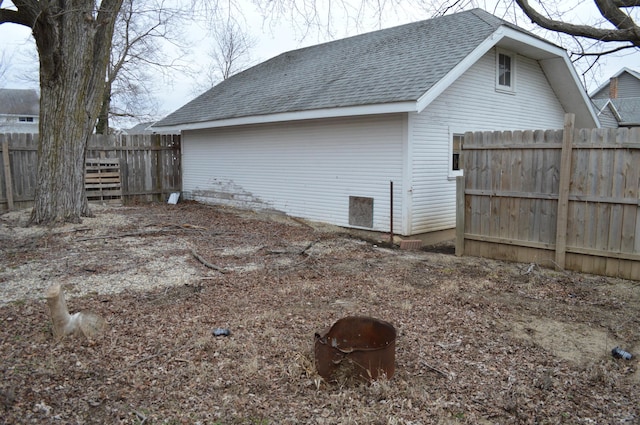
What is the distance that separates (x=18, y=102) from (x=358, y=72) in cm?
4525

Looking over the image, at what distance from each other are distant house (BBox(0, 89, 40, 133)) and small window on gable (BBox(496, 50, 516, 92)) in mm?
42925

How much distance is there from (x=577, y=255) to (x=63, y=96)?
32.0 feet

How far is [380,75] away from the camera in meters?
10.1

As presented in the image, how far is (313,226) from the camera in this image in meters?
10.8

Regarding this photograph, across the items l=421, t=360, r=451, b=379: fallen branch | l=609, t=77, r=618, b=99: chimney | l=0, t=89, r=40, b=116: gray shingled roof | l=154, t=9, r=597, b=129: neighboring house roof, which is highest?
l=0, t=89, r=40, b=116: gray shingled roof

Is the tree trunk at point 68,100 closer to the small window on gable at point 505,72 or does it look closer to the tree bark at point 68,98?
the tree bark at point 68,98

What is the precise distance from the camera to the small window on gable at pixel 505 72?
11047 millimetres

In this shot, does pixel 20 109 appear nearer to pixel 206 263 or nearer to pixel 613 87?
pixel 206 263

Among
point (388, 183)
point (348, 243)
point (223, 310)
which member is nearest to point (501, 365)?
point (223, 310)

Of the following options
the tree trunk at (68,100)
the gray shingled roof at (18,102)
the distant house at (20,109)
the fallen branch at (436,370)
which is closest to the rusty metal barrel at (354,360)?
the fallen branch at (436,370)

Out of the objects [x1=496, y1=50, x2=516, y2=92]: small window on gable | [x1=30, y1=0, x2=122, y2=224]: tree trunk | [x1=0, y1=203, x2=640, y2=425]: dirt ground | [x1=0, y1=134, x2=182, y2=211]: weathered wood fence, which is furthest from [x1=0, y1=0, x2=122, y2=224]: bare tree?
[x1=496, y1=50, x2=516, y2=92]: small window on gable

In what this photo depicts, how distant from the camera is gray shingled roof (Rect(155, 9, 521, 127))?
9.25 meters

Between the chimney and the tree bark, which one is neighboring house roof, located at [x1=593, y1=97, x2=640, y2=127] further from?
the tree bark

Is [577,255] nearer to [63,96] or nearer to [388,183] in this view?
[388,183]
